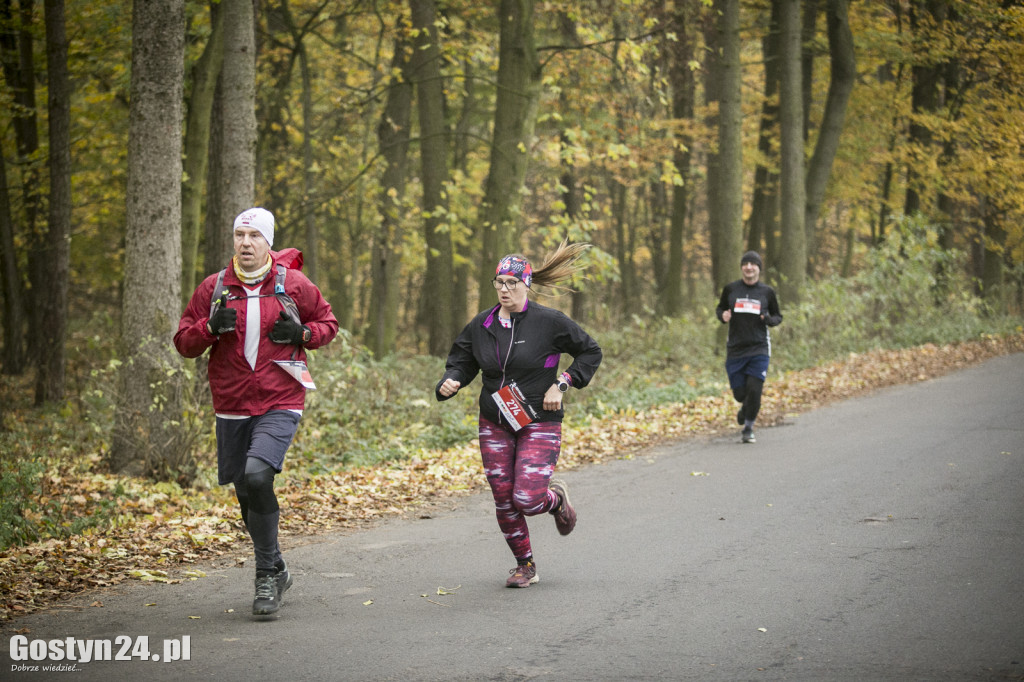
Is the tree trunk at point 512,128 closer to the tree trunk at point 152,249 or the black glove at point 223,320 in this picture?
the tree trunk at point 152,249

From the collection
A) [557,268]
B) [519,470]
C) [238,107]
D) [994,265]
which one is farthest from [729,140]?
[519,470]

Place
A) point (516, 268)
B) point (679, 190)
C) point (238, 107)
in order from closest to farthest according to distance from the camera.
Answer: point (516, 268), point (238, 107), point (679, 190)

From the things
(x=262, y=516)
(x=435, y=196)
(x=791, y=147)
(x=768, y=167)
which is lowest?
(x=262, y=516)

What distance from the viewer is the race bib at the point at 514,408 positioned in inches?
247

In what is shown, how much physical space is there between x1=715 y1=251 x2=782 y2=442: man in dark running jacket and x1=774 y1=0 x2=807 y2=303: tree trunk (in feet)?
34.6

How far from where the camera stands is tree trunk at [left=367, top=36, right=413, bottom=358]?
2234 centimetres

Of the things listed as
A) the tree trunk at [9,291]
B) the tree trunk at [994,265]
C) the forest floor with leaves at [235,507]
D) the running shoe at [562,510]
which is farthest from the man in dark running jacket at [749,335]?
the tree trunk at [994,265]

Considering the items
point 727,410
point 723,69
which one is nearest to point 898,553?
point 727,410

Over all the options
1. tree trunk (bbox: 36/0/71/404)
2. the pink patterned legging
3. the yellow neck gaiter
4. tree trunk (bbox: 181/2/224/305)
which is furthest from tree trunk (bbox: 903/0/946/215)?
the yellow neck gaiter

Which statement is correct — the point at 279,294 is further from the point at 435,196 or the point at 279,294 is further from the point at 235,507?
the point at 435,196

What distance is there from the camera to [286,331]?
18.6 feet

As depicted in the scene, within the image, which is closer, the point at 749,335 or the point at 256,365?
the point at 256,365

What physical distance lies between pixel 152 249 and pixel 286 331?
4704mm

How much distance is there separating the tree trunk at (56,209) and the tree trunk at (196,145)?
414 centimetres
